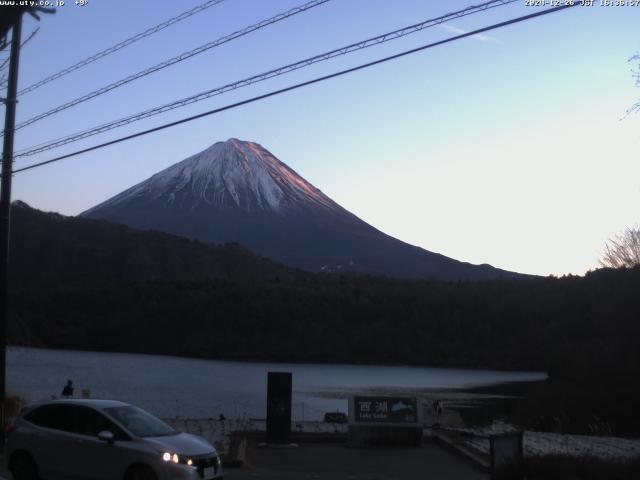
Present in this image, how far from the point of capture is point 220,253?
17388 cm

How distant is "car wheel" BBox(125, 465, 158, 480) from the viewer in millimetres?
11275

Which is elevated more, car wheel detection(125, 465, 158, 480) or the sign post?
the sign post

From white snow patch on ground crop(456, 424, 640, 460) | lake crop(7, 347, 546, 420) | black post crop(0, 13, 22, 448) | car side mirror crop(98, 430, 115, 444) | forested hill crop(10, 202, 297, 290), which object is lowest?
white snow patch on ground crop(456, 424, 640, 460)

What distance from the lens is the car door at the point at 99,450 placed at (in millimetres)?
11500

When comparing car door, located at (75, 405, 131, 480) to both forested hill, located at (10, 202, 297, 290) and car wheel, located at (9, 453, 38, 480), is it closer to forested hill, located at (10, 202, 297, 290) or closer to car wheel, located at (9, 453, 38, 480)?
car wheel, located at (9, 453, 38, 480)

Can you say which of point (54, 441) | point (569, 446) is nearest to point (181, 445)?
point (54, 441)

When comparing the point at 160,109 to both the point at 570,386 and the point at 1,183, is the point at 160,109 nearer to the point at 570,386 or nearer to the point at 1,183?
the point at 1,183

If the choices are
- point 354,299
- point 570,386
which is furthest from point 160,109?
point 354,299

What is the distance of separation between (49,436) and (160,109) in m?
7.47

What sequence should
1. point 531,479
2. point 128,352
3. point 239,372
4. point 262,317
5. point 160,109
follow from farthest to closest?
point 262,317 → point 128,352 → point 239,372 → point 160,109 → point 531,479

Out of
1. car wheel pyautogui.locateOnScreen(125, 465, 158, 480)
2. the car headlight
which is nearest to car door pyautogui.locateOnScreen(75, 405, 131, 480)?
car wheel pyautogui.locateOnScreen(125, 465, 158, 480)

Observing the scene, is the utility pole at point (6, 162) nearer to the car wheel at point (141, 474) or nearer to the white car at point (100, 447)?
the white car at point (100, 447)

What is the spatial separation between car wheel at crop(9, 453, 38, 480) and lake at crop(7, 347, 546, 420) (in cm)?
2133

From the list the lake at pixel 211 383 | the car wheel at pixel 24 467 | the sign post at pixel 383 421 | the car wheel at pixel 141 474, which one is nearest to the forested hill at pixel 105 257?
the lake at pixel 211 383
